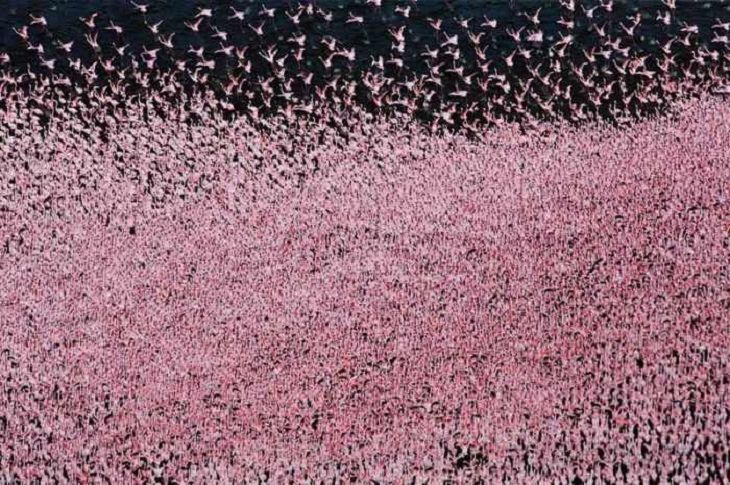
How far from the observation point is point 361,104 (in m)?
5.22

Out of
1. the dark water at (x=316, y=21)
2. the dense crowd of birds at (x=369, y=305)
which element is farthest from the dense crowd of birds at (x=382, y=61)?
the dense crowd of birds at (x=369, y=305)

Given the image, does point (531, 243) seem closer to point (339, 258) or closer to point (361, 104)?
point (339, 258)

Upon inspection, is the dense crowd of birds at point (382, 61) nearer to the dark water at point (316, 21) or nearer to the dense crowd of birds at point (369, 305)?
the dark water at point (316, 21)

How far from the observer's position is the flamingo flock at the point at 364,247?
10.8ft

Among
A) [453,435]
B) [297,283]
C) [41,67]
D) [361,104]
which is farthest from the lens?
[41,67]

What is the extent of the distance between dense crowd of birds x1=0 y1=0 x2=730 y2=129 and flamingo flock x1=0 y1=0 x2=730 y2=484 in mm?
20

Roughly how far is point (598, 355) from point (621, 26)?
2877 millimetres

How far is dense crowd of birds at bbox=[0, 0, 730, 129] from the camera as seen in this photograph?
5180mm

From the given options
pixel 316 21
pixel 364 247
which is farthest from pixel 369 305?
pixel 316 21

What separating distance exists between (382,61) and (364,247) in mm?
1786

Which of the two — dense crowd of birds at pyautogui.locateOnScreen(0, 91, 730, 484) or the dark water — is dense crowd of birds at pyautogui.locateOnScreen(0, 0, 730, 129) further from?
dense crowd of birds at pyautogui.locateOnScreen(0, 91, 730, 484)

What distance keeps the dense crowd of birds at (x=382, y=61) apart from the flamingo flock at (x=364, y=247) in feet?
0.07

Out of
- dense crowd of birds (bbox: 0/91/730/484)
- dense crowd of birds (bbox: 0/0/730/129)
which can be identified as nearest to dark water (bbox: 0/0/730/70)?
dense crowd of birds (bbox: 0/0/730/129)

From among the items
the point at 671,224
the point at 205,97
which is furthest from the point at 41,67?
the point at 671,224
